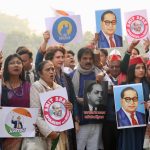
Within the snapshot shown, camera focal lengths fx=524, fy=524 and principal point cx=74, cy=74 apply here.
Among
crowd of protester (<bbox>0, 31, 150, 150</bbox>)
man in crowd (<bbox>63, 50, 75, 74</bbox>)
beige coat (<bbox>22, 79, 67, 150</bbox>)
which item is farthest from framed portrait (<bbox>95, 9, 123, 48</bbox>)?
beige coat (<bbox>22, 79, 67, 150</bbox>)

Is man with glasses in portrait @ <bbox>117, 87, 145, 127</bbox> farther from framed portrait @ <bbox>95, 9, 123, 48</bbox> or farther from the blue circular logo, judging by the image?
the blue circular logo

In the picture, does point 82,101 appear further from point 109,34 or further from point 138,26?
point 138,26

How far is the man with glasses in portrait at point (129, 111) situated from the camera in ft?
24.7

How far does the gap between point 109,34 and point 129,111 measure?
1.76 meters

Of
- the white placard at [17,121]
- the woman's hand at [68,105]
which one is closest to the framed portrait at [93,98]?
the woman's hand at [68,105]

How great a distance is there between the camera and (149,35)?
9.47 meters

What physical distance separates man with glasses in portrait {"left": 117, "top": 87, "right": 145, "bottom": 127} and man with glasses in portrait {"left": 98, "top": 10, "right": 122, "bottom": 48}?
4.77 feet

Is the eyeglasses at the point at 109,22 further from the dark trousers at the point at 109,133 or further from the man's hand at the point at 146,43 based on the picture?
the dark trousers at the point at 109,133

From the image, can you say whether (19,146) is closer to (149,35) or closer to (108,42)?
(108,42)

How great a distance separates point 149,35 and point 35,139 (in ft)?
11.7

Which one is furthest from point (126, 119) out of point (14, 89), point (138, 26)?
point (138, 26)

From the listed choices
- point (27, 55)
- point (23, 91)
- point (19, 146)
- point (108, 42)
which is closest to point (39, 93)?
point (23, 91)

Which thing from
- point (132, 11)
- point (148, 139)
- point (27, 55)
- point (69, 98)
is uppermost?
point (132, 11)

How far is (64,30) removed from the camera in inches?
354
